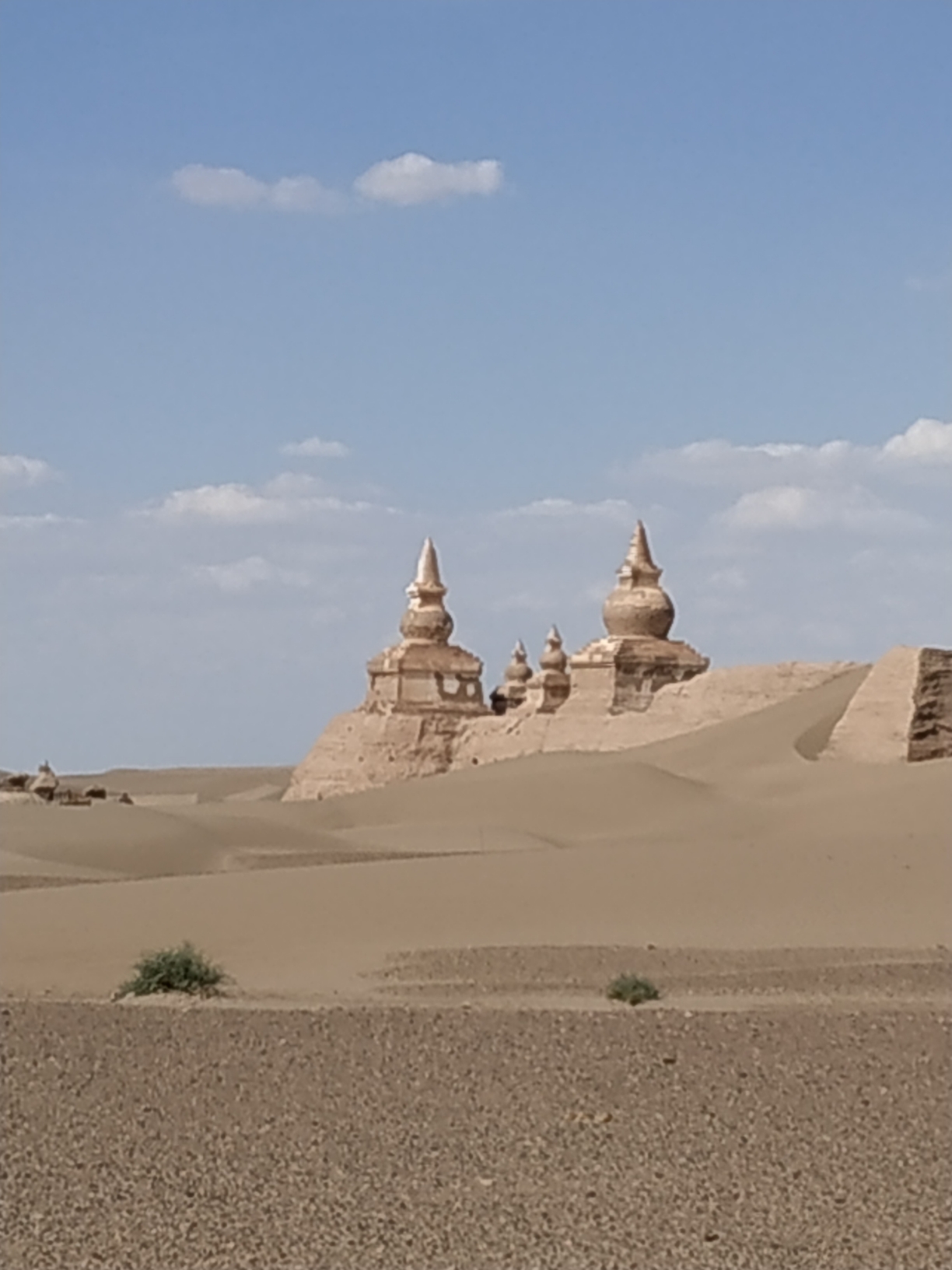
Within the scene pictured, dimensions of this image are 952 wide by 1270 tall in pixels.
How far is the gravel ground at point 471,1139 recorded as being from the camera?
601cm

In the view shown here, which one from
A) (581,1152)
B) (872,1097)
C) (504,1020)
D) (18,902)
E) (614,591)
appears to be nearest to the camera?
(581,1152)

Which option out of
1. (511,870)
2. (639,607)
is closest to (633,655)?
(639,607)

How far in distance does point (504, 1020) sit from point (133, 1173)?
10.9 feet

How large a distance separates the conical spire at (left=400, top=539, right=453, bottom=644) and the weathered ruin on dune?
0.12ft

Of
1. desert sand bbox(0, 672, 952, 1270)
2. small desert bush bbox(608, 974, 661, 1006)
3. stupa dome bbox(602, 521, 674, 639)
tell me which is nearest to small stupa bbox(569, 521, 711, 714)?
stupa dome bbox(602, 521, 674, 639)

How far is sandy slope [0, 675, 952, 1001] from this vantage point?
1619 centimetres

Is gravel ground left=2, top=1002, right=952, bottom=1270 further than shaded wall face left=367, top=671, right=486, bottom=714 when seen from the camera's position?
No

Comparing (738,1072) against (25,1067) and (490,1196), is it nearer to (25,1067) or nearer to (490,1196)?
(490,1196)

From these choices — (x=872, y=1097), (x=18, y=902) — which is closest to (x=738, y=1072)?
(x=872, y=1097)

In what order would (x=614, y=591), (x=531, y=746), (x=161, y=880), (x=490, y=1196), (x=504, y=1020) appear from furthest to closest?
(x=614, y=591) < (x=531, y=746) < (x=161, y=880) < (x=504, y=1020) < (x=490, y=1196)

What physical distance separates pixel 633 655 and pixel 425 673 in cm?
478

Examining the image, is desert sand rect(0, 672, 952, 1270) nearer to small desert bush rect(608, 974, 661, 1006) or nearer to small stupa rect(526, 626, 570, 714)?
small desert bush rect(608, 974, 661, 1006)

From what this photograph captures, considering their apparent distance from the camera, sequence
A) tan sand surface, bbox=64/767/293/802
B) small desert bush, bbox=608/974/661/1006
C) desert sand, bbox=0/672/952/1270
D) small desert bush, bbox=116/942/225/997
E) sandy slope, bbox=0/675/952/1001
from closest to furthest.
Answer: desert sand, bbox=0/672/952/1270 < small desert bush, bbox=608/974/661/1006 < small desert bush, bbox=116/942/225/997 < sandy slope, bbox=0/675/952/1001 < tan sand surface, bbox=64/767/293/802

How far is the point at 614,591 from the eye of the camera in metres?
39.3
